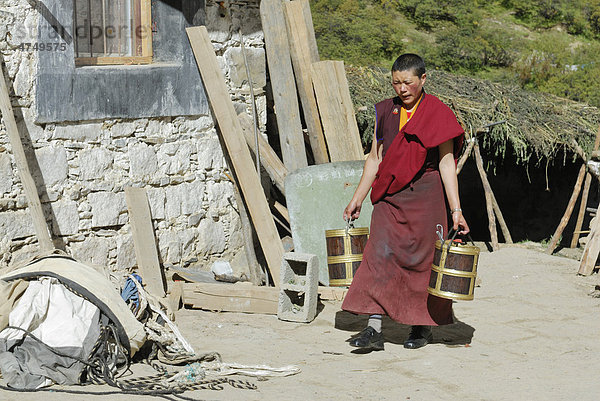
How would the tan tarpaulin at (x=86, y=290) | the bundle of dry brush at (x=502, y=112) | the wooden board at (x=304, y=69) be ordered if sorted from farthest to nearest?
the bundle of dry brush at (x=502, y=112) < the wooden board at (x=304, y=69) < the tan tarpaulin at (x=86, y=290)

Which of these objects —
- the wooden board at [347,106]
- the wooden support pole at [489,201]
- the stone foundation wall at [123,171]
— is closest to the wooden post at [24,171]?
the stone foundation wall at [123,171]

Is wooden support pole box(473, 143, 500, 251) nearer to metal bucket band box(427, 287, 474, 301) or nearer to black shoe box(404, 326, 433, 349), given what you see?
black shoe box(404, 326, 433, 349)

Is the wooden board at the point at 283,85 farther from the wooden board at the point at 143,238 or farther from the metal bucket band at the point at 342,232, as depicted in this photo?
the metal bucket band at the point at 342,232

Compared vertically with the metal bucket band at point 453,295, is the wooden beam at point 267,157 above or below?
above

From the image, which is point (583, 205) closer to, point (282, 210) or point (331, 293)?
point (282, 210)

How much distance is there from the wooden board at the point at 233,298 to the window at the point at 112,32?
79.3 inches

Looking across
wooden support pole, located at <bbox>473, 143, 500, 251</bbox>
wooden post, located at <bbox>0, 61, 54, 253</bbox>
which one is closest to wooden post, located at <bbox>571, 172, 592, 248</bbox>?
wooden support pole, located at <bbox>473, 143, 500, 251</bbox>

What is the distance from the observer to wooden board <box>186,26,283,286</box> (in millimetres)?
6289

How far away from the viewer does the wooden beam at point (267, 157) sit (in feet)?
21.9

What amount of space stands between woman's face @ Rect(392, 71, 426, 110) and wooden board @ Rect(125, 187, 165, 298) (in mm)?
2488

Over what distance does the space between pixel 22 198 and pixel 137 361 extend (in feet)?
5.91

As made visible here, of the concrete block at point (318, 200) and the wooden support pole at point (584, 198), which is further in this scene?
the wooden support pole at point (584, 198)

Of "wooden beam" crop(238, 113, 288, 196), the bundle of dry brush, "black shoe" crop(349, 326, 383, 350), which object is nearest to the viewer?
"black shoe" crop(349, 326, 383, 350)

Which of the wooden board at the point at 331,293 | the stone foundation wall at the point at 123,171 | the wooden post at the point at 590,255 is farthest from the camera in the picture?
the wooden post at the point at 590,255
